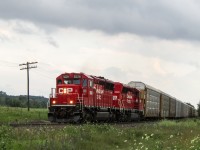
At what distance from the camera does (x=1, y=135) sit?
1567cm

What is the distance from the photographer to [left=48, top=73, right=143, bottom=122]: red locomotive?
32.8m

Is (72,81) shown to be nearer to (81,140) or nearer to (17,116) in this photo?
(81,140)

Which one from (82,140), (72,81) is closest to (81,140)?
(82,140)

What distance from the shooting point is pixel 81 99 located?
3306 centimetres

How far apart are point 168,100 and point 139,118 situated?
18.4 meters

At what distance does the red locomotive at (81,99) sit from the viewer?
107 ft

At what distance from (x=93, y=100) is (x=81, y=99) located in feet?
8.06

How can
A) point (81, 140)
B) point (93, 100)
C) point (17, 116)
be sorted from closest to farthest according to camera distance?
point (81, 140), point (93, 100), point (17, 116)

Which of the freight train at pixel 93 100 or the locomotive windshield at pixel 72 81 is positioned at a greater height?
the locomotive windshield at pixel 72 81

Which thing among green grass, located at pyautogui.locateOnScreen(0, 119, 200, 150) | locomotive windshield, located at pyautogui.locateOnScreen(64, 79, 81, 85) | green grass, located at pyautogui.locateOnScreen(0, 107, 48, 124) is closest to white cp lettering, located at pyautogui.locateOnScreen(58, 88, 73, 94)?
locomotive windshield, located at pyautogui.locateOnScreen(64, 79, 81, 85)

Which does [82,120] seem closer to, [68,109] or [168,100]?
[68,109]

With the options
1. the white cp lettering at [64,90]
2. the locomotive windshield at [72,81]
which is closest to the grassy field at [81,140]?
the white cp lettering at [64,90]

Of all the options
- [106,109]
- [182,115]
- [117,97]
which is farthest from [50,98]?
[182,115]

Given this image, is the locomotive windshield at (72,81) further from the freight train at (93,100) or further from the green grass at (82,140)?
the green grass at (82,140)
